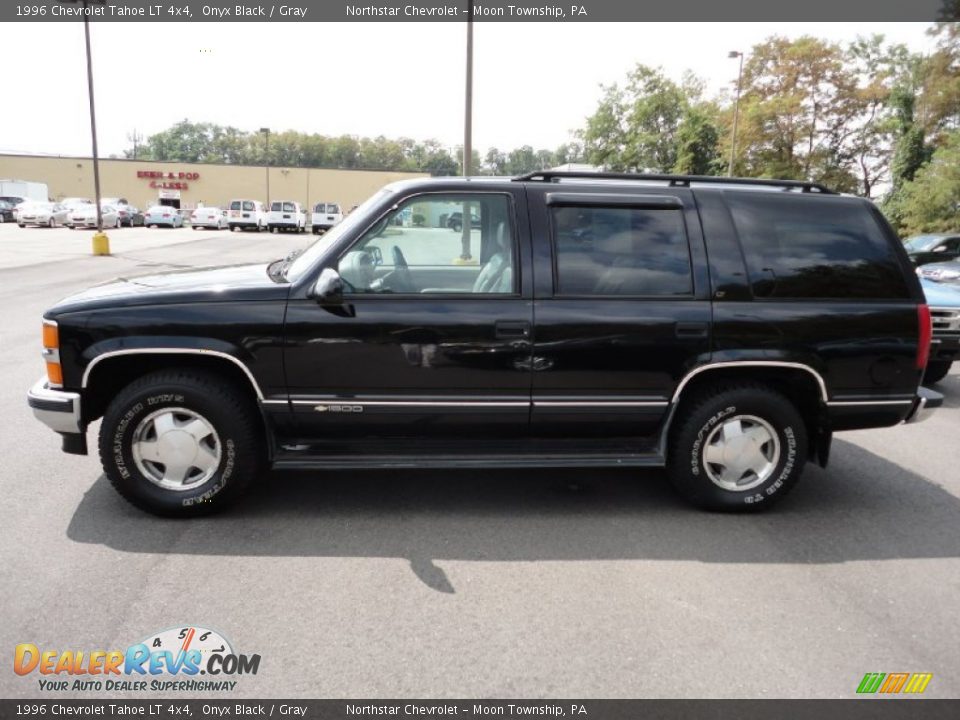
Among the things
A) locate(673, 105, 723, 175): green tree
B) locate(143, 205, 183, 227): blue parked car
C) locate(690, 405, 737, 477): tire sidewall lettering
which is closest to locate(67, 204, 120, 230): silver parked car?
locate(143, 205, 183, 227): blue parked car

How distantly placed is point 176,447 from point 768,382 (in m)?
3.51

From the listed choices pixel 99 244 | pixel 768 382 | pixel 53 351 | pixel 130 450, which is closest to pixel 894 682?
pixel 768 382

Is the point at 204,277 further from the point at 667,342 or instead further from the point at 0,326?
the point at 0,326

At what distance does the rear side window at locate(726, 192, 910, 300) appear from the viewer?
4.23m

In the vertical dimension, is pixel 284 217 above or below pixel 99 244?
above

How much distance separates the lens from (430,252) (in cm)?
452

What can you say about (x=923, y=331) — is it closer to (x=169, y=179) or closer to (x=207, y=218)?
(x=207, y=218)

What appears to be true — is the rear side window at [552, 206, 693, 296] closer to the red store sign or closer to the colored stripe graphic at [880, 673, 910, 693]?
the colored stripe graphic at [880, 673, 910, 693]

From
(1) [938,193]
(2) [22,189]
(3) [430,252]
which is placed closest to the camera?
(3) [430,252]

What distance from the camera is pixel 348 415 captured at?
4.08 m

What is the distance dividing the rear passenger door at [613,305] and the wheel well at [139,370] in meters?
1.73

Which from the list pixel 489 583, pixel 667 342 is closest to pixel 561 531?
pixel 489 583

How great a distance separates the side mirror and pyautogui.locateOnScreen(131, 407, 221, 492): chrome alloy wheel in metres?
0.95
